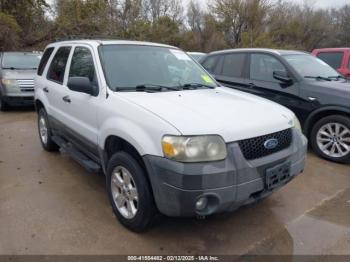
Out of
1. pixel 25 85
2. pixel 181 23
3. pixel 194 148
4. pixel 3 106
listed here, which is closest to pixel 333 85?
pixel 194 148

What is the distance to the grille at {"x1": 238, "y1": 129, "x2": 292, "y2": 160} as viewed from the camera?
288 cm

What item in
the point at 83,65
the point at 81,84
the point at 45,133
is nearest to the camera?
the point at 81,84

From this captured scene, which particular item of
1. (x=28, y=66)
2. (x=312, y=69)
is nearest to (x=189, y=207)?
(x=312, y=69)

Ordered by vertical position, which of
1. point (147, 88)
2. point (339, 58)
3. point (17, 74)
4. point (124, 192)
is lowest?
point (124, 192)

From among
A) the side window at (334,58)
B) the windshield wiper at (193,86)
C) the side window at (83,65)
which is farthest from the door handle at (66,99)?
the side window at (334,58)

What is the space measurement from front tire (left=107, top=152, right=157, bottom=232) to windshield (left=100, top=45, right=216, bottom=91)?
2.70ft

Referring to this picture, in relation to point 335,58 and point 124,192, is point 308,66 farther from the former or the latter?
point 124,192

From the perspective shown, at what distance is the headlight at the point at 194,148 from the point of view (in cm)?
268

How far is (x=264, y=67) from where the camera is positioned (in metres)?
6.25

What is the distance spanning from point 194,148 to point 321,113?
3.47 metres

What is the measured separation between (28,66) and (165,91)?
7629mm

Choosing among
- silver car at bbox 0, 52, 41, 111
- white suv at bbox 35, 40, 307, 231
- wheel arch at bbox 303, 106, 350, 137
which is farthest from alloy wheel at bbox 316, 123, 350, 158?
silver car at bbox 0, 52, 41, 111

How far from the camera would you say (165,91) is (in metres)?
3.65

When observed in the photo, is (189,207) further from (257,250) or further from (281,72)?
(281,72)
